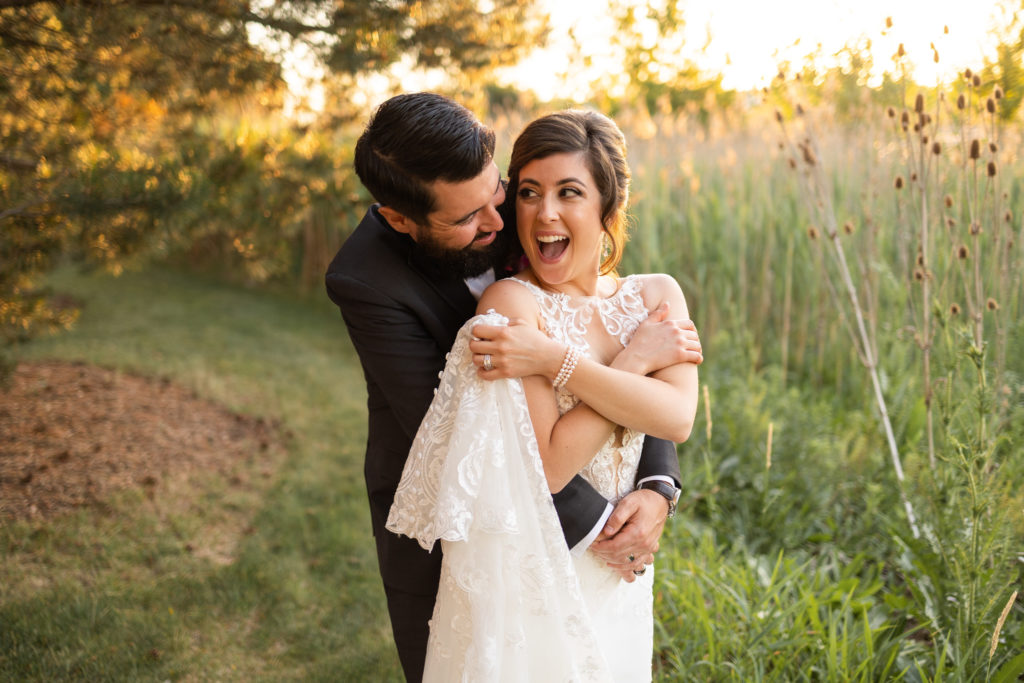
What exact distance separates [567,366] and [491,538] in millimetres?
446

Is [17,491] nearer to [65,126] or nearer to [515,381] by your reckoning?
[65,126]

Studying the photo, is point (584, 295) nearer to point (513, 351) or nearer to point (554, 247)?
point (554, 247)

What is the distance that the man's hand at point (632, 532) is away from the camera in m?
1.89

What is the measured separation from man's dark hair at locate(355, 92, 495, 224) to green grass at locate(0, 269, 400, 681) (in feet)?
6.52

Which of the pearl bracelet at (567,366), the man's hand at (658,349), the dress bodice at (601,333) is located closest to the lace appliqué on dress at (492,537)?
the pearl bracelet at (567,366)

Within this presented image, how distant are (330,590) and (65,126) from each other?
259cm

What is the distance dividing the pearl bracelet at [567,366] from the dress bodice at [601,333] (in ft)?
0.32

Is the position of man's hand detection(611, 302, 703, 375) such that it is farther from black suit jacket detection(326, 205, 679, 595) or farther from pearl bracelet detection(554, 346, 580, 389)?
black suit jacket detection(326, 205, 679, 595)

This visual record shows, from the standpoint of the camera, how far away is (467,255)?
203 centimetres

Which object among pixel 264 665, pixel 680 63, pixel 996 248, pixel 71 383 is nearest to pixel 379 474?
pixel 264 665

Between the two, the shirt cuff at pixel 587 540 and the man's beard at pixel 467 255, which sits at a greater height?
the man's beard at pixel 467 255

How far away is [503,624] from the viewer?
1.76 m

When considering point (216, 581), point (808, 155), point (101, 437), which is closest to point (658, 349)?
point (808, 155)

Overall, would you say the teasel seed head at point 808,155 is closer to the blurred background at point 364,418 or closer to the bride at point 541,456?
the blurred background at point 364,418
